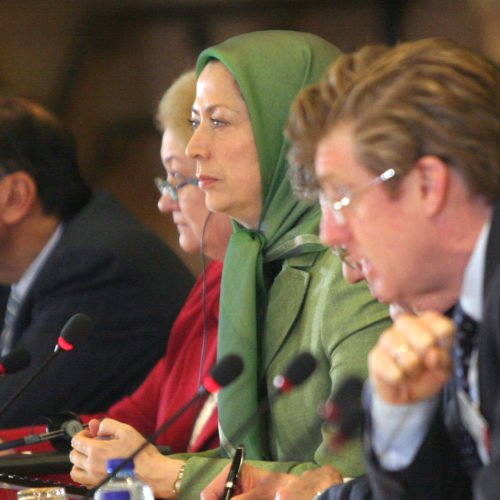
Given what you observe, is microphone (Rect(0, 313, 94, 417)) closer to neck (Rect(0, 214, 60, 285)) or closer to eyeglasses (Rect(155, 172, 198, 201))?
eyeglasses (Rect(155, 172, 198, 201))

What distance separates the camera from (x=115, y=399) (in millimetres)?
2521

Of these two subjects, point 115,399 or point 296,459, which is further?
point 115,399

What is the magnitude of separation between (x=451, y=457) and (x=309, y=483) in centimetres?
32

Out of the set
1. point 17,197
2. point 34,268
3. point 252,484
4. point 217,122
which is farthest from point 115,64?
point 252,484

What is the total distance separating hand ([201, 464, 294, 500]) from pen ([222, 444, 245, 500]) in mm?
13

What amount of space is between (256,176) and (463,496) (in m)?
0.84

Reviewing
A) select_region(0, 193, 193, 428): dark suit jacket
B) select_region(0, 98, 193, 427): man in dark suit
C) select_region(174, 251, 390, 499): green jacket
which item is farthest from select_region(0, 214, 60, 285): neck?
select_region(174, 251, 390, 499): green jacket

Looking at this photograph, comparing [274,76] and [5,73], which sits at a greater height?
[274,76]

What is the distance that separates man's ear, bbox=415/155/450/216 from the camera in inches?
39.9

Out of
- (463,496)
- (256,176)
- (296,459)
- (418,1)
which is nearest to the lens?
(463,496)

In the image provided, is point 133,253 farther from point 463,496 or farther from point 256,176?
point 463,496

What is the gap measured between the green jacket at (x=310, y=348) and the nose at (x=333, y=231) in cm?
38

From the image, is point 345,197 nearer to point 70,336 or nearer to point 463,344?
point 463,344

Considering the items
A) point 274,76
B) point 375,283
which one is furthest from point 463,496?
point 274,76
